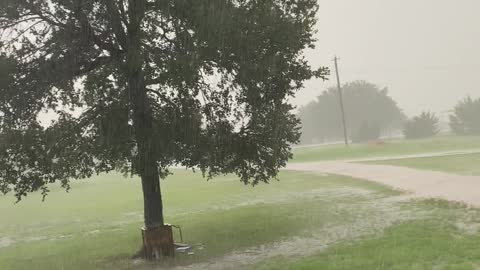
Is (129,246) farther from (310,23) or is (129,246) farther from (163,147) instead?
(310,23)

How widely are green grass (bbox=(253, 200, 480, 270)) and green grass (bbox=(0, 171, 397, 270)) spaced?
2.67 meters

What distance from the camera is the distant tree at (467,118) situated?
79175 millimetres

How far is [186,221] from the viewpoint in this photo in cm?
1853

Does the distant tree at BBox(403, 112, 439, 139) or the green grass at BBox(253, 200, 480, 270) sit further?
the distant tree at BBox(403, 112, 439, 139)

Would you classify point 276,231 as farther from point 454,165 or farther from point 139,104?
point 454,165

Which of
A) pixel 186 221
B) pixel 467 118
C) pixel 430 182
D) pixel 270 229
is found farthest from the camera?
pixel 467 118

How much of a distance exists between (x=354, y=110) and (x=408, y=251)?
94590mm

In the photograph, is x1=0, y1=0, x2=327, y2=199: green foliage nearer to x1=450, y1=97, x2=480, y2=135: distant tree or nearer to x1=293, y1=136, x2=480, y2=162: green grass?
x1=293, y1=136, x2=480, y2=162: green grass

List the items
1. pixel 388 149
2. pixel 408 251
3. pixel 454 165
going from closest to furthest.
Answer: pixel 408 251 → pixel 454 165 → pixel 388 149

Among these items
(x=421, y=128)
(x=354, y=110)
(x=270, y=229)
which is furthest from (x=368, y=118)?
(x=270, y=229)

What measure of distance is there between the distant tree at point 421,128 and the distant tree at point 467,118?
10.7ft

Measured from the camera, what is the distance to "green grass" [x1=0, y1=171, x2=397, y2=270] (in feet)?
45.5

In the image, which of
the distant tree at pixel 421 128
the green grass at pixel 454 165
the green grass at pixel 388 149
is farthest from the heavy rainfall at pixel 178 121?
the distant tree at pixel 421 128

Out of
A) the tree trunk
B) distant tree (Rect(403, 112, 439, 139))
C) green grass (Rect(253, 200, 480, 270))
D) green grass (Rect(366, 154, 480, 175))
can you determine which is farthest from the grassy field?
distant tree (Rect(403, 112, 439, 139))
